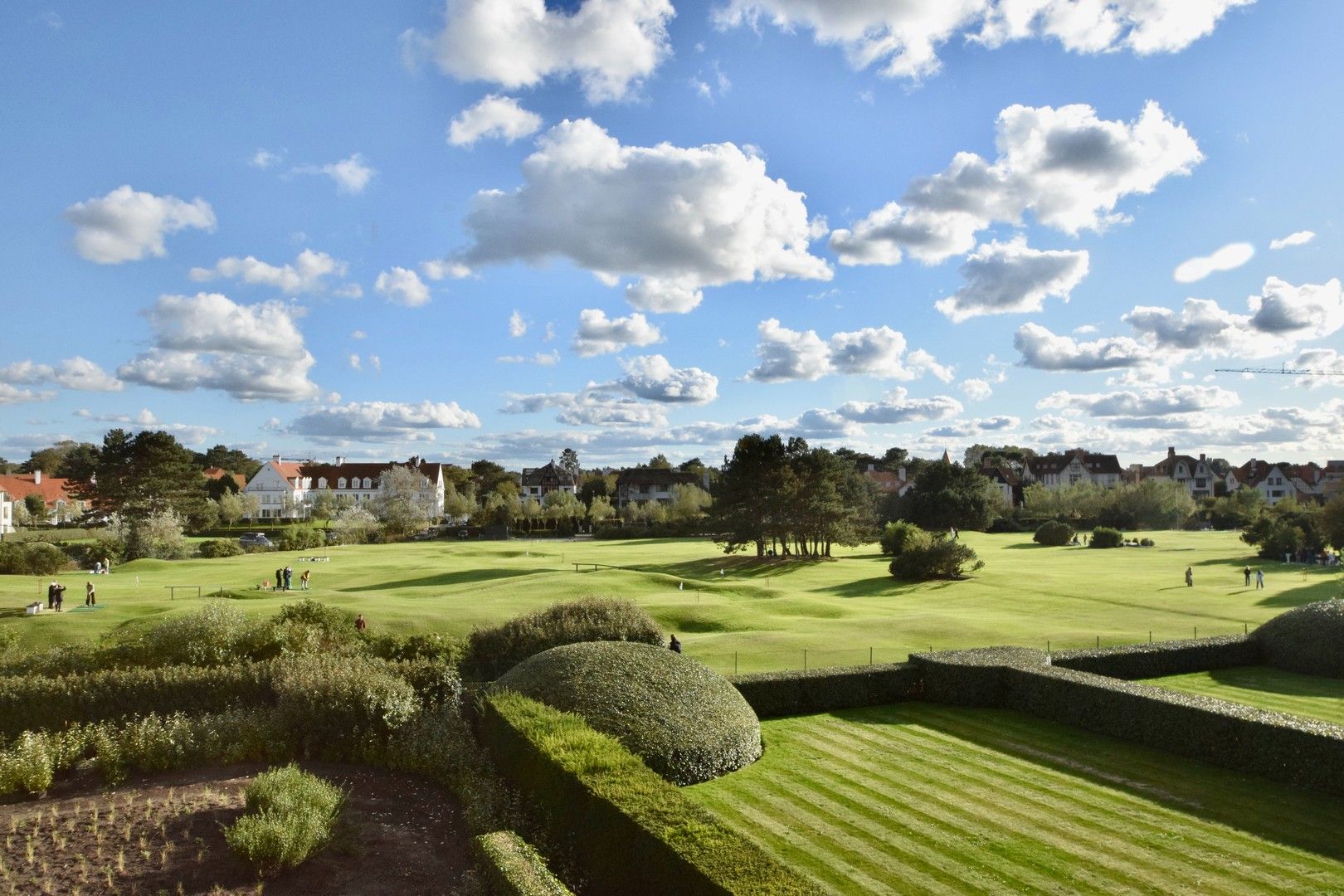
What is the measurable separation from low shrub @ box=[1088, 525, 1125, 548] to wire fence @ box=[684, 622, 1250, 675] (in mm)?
50176

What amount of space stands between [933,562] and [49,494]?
12454cm

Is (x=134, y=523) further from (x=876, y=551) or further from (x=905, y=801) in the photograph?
(x=905, y=801)

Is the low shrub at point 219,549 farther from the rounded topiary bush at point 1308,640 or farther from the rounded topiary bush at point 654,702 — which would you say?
the rounded topiary bush at point 1308,640

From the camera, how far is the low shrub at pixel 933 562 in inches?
2103

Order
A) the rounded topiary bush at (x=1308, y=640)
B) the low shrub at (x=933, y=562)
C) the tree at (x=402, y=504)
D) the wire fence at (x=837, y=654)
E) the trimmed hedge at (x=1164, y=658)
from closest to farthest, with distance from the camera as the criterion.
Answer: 1. the trimmed hedge at (x=1164, y=658)
2. the wire fence at (x=837, y=654)
3. the rounded topiary bush at (x=1308, y=640)
4. the low shrub at (x=933, y=562)
5. the tree at (x=402, y=504)

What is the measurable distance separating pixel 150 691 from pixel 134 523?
70.1 m

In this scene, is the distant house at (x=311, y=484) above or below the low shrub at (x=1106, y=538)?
above

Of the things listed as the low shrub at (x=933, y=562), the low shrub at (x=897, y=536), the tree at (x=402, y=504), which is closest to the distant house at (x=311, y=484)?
the tree at (x=402, y=504)

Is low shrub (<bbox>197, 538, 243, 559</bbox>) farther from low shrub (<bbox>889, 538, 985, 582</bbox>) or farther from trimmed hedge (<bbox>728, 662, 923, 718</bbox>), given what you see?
trimmed hedge (<bbox>728, 662, 923, 718</bbox>)

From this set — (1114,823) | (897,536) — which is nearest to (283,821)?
(1114,823)

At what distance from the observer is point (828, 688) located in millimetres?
21844

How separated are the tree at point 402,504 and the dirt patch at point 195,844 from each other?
80897 millimetres

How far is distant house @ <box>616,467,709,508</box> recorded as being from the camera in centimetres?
13425

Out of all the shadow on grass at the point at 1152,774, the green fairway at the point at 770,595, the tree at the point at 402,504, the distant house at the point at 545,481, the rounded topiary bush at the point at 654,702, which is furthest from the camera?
the distant house at the point at 545,481
